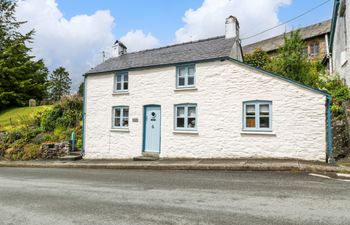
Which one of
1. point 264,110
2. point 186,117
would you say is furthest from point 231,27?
point 186,117

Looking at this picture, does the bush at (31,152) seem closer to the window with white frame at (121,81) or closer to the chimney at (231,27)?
the window with white frame at (121,81)

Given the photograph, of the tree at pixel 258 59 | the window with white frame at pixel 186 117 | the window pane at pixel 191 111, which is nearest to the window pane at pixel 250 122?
the window with white frame at pixel 186 117

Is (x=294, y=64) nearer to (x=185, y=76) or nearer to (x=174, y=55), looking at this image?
(x=174, y=55)

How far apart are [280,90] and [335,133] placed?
10.2 feet

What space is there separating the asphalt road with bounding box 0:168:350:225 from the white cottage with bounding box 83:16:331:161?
2.34 metres

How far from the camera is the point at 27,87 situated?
26.5 metres

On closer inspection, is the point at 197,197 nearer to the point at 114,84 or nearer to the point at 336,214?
the point at 336,214

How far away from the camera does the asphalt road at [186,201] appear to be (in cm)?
407

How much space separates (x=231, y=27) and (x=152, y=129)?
758 centimetres

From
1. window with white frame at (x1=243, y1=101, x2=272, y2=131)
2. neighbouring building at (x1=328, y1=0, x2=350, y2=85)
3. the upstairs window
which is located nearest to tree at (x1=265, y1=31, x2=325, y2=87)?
neighbouring building at (x1=328, y1=0, x2=350, y2=85)

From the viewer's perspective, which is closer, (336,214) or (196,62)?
(336,214)

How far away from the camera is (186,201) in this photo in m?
5.04

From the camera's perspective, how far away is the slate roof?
1132 cm

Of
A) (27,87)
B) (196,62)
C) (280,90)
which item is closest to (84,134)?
(196,62)
